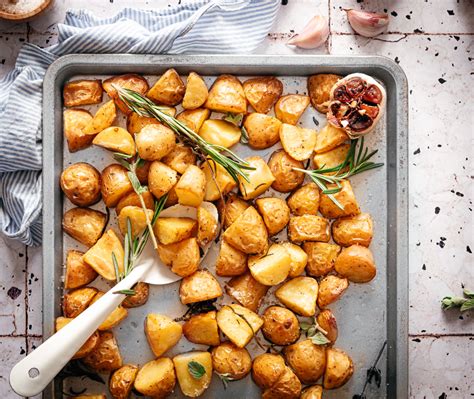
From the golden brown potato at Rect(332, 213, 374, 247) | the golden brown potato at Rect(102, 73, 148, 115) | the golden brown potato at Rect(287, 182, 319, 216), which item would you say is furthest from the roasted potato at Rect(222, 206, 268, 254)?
the golden brown potato at Rect(102, 73, 148, 115)

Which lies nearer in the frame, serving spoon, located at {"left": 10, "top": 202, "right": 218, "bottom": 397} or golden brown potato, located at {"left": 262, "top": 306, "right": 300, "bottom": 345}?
serving spoon, located at {"left": 10, "top": 202, "right": 218, "bottom": 397}

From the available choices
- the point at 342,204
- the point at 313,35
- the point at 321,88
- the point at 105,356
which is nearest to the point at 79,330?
the point at 105,356

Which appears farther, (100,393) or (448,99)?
(448,99)

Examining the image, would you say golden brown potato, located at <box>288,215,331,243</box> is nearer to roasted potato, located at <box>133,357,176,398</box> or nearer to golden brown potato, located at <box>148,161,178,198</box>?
golden brown potato, located at <box>148,161,178,198</box>

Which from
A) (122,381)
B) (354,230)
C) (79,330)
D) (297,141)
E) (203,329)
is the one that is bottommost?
(122,381)

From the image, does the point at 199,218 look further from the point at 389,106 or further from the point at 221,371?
the point at 389,106

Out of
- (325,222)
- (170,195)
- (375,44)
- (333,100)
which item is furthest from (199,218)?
(375,44)

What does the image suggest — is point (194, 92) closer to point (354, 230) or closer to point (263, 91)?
point (263, 91)
